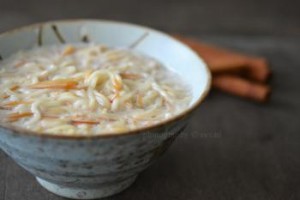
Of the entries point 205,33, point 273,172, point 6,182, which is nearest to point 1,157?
point 6,182

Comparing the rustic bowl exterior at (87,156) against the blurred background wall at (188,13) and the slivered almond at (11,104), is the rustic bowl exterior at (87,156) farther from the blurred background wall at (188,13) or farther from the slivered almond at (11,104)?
the blurred background wall at (188,13)

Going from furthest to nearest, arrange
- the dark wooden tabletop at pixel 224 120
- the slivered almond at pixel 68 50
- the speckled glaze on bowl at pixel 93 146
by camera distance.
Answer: the slivered almond at pixel 68 50 → the dark wooden tabletop at pixel 224 120 → the speckled glaze on bowl at pixel 93 146

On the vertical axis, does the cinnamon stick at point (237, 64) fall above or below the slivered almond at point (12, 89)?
below

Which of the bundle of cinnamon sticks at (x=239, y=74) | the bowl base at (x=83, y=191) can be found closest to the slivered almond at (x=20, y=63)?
the bowl base at (x=83, y=191)

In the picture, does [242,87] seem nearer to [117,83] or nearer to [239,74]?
[239,74]

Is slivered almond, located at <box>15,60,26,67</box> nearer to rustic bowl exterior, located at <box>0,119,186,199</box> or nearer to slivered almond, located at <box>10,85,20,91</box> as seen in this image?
slivered almond, located at <box>10,85,20,91</box>

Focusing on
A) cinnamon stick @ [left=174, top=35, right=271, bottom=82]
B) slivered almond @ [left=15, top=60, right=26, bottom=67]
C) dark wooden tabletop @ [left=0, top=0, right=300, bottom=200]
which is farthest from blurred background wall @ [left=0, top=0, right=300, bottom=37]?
slivered almond @ [left=15, top=60, right=26, bottom=67]
